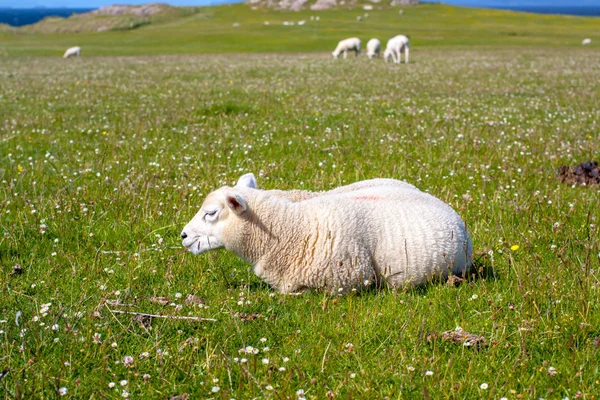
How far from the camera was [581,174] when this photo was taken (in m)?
8.88

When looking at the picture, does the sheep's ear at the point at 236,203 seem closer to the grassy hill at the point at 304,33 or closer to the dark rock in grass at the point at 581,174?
the dark rock in grass at the point at 581,174

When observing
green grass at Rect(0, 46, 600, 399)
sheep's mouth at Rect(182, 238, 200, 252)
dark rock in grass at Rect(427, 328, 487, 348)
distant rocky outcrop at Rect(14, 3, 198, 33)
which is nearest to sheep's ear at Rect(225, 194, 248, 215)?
sheep's mouth at Rect(182, 238, 200, 252)

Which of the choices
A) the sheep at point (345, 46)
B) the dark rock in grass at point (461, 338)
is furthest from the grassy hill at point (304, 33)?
the dark rock in grass at point (461, 338)

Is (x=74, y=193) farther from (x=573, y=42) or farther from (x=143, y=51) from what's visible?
(x=573, y=42)

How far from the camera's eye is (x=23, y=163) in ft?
32.8

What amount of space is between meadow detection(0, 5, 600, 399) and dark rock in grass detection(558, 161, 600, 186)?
0.26 metres

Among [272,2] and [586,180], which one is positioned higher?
[272,2]

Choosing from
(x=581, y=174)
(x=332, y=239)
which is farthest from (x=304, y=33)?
A: (x=332, y=239)

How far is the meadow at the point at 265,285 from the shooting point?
392 centimetres

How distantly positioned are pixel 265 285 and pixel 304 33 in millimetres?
71711

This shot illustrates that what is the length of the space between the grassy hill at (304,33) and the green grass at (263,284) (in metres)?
45.0

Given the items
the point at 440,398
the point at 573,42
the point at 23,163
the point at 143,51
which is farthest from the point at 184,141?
the point at 573,42

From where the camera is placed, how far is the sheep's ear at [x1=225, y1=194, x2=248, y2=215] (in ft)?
17.6

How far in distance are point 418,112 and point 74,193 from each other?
979 centimetres
